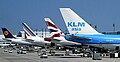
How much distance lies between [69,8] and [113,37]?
10.1 m

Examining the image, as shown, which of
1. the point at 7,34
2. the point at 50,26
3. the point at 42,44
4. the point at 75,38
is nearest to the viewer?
the point at 75,38

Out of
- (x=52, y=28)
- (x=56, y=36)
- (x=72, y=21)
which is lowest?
(x=56, y=36)

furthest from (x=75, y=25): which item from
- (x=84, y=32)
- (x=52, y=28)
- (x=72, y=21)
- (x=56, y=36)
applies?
(x=56, y=36)

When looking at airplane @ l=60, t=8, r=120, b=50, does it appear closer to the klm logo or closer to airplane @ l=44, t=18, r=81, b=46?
Answer: the klm logo

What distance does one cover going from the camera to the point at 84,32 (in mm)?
67625

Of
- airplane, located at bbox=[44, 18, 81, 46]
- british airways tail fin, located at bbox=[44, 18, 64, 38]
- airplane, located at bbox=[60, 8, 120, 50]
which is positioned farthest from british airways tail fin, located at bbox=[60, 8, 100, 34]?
airplane, located at bbox=[44, 18, 81, 46]

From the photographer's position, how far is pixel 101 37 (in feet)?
223

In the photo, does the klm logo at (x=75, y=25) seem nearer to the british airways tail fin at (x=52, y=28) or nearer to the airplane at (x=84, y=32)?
the airplane at (x=84, y=32)

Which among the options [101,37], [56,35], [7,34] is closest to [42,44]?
[56,35]

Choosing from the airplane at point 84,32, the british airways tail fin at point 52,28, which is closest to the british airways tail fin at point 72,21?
the airplane at point 84,32

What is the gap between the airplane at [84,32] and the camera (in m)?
66.9

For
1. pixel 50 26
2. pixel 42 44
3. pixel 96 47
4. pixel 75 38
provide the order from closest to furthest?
pixel 75 38, pixel 96 47, pixel 50 26, pixel 42 44

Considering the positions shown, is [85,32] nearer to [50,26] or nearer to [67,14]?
[67,14]

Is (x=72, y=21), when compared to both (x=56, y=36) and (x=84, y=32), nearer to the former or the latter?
(x=84, y=32)
